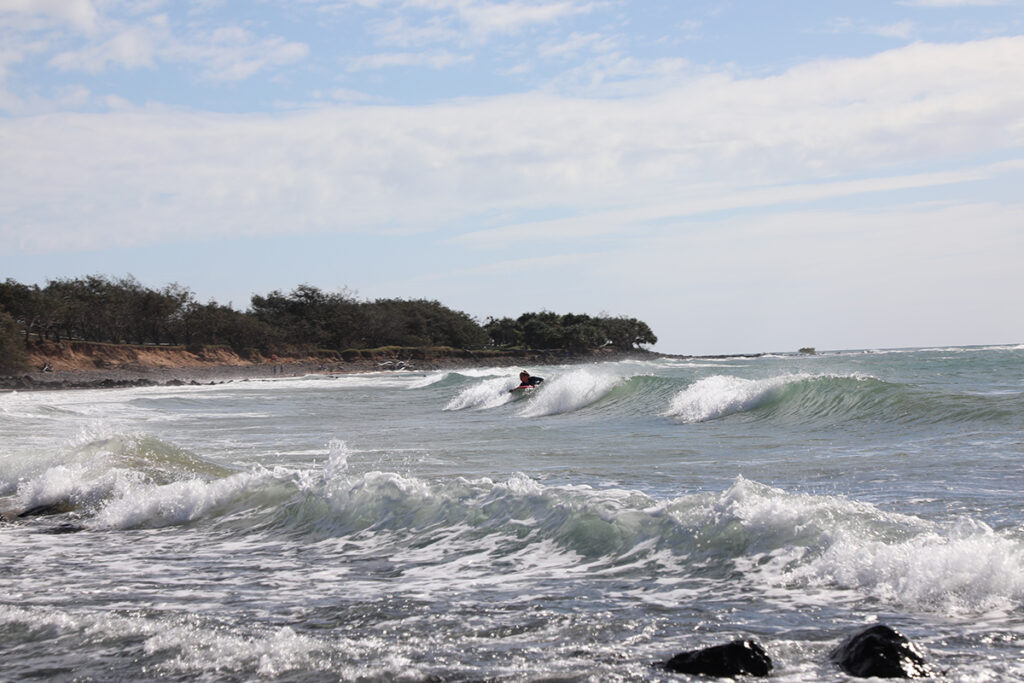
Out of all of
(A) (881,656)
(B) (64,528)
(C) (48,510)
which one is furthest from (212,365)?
(A) (881,656)

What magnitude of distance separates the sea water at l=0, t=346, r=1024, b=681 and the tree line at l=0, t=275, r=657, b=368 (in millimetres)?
52876

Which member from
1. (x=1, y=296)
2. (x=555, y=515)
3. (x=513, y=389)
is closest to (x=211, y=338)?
(x=1, y=296)

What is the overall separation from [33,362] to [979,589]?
67.9 metres

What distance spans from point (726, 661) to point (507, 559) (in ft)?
9.88

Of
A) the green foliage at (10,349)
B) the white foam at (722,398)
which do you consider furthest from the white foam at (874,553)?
the green foliage at (10,349)

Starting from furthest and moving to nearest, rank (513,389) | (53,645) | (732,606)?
(513,389)
(732,606)
(53,645)

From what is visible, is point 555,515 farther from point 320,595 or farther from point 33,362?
point 33,362

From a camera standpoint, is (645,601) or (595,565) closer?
(645,601)

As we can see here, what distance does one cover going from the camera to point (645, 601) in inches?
235

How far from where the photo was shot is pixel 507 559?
735cm

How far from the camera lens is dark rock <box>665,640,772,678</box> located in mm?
4512

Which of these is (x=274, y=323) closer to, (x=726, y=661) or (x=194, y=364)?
(x=194, y=364)

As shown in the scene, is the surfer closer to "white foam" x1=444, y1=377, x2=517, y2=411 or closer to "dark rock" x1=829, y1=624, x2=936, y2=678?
"white foam" x1=444, y1=377, x2=517, y2=411

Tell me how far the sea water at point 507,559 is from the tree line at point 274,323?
52.9 meters
